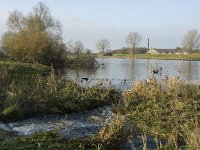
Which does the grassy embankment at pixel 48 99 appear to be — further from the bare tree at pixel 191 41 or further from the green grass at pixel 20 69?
the bare tree at pixel 191 41

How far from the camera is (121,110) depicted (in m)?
14.6

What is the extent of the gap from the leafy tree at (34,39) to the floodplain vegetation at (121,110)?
3698 centimetres

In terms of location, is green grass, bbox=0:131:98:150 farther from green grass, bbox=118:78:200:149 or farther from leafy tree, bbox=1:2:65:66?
leafy tree, bbox=1:2:65:66

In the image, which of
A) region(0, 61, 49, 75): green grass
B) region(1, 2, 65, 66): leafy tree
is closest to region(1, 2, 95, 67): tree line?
region(1, 2, 65, 66): leafy tree

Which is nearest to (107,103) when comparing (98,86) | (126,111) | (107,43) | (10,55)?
(98,86)

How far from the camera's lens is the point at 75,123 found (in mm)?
12438

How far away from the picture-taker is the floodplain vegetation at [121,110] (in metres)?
8.71

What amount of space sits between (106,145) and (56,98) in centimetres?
624

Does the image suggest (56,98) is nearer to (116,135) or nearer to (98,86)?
(98,86)

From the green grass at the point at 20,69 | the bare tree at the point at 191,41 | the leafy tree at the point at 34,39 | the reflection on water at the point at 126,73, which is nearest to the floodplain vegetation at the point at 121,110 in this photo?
the reflection on water at the point at 126,73

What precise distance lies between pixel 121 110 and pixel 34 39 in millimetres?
42094

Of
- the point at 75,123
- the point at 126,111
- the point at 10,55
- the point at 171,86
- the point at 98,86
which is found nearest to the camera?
the point at 75,123

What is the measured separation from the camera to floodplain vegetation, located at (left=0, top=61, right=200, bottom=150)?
28.6 ft

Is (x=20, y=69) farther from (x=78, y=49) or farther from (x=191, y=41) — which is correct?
(x=191, y=41)
